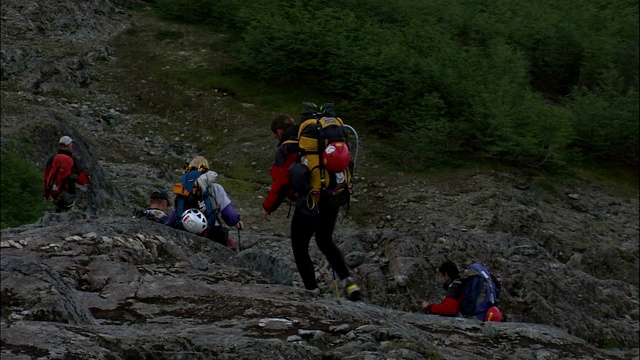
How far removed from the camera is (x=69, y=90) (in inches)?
1134

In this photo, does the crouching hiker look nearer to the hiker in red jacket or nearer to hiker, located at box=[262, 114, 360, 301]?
hiker, located at box=[262, 114, 360, 301]

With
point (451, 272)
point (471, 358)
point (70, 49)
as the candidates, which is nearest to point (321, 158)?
point (471, 358)

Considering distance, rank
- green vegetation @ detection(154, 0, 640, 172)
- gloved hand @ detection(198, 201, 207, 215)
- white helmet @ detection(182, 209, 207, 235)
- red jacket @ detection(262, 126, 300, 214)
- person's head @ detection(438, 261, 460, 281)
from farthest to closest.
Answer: green vegetation @ detection(154, 0, 640, 172)
person's head @ detection(438, 261, 460, 281)
gloved hand @ detection(198, 201, 207, 215)
white helmet @ detection(182, 209, 207, 235)
red jacket @ detection(262, 126, 300, 214)

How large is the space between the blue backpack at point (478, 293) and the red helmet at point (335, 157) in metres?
3.44

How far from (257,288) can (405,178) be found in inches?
690

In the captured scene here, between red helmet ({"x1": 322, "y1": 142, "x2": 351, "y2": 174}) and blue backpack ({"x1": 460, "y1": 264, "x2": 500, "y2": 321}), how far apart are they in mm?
3442

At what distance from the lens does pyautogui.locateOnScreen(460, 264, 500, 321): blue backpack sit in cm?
1018

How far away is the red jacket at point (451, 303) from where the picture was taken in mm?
10258

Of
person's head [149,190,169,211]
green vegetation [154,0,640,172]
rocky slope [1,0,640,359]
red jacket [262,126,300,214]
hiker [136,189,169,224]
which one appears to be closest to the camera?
rocky slope [1,0,640,359]

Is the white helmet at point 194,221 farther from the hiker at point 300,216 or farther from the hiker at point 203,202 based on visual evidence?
the hiker at point 300,216

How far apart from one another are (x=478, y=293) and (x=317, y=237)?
313 cm

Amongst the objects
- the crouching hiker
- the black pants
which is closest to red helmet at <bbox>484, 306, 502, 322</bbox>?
the crouching hiker

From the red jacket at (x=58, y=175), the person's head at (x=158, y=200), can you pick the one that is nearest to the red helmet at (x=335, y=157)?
the person's head at (x=158, y=200)

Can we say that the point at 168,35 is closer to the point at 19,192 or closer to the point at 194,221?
the point at 19,192
